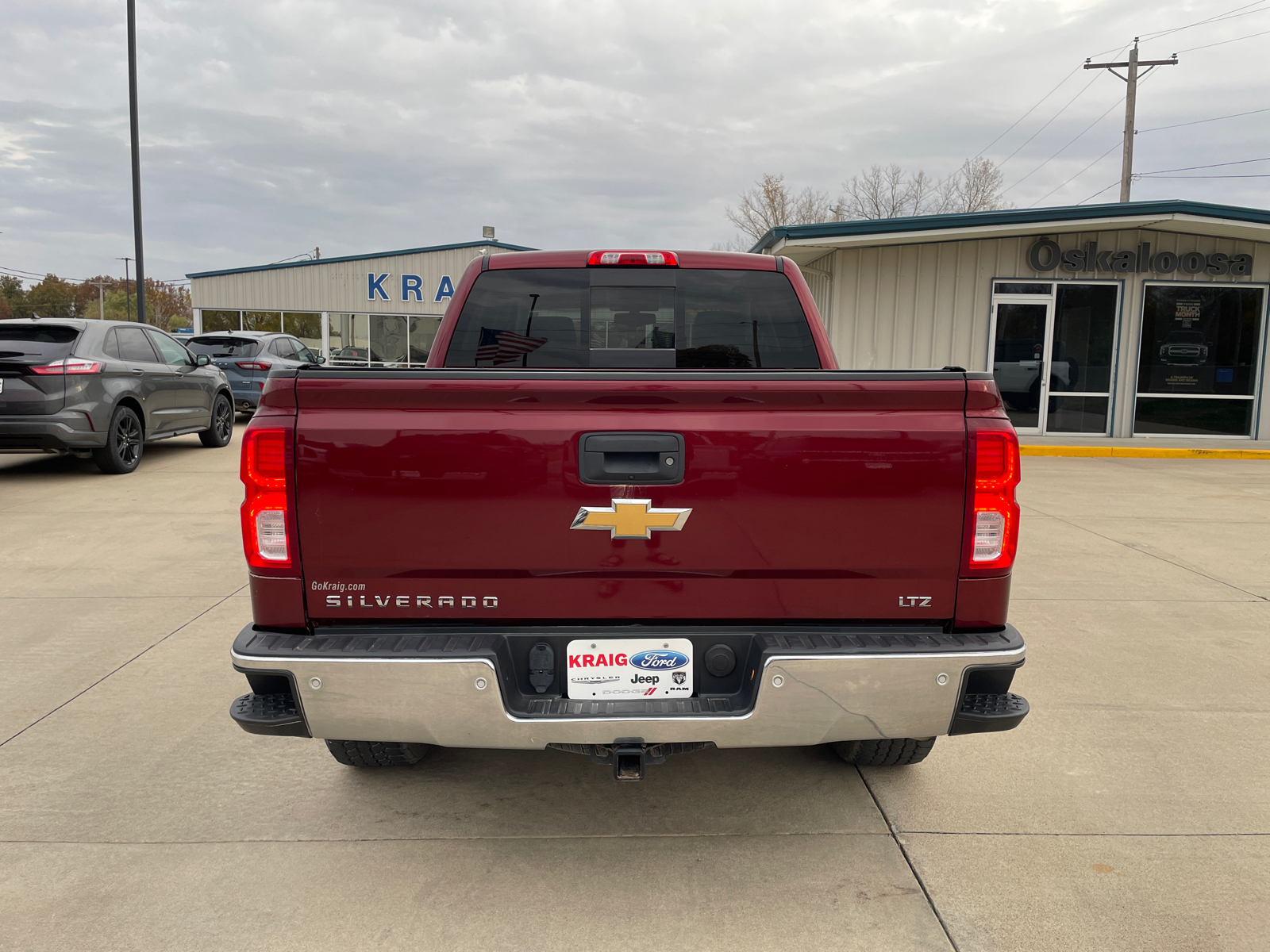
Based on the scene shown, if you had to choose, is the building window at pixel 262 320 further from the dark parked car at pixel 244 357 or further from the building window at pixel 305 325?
the dark parked car at pixel 244 357

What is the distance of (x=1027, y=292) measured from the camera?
50.9ft

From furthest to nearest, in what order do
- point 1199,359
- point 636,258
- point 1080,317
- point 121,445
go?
point 1199,359
point 1080,317
point 121,445
point 636,258

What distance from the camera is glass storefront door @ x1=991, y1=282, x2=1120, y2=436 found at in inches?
611

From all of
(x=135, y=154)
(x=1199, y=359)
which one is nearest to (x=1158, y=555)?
(x=1199, y=359)

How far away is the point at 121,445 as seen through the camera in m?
10.0

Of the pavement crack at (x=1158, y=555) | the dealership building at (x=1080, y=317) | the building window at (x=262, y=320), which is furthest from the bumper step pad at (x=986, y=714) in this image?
the building window at (x=262, y=320)

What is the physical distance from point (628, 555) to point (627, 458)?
0.85 feet

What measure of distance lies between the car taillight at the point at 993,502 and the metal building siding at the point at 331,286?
95.0 ft

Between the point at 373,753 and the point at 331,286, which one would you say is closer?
the point at 373,753

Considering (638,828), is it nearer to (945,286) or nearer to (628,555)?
(628,555)

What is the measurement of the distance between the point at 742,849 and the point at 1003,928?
0.78 m

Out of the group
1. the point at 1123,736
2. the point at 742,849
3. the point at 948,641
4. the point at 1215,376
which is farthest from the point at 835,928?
the point at 1215,376

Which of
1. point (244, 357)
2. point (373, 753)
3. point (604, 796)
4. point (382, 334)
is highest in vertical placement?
point (382, 334)

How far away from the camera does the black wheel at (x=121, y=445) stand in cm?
971
